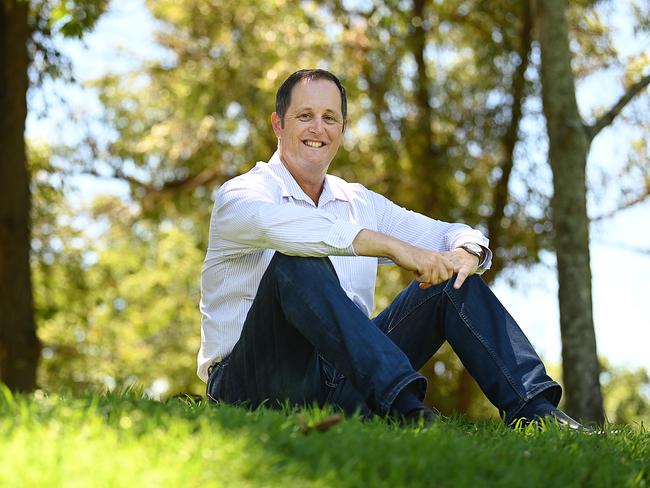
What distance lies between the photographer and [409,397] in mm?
3375

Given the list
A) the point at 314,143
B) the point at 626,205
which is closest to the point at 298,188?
the point at 314,143

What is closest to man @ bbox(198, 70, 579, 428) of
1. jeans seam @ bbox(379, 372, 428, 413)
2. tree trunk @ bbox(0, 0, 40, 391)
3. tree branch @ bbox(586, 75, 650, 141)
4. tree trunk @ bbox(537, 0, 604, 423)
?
jeans seam @ bbox(379, 372, 428, 413)

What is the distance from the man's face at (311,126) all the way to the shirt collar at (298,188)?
0.07 m

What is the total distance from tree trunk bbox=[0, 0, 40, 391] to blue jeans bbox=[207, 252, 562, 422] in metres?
6.30

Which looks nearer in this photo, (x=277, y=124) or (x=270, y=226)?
(x=270, y=226)

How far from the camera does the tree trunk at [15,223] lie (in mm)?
9773

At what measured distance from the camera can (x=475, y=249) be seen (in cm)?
403

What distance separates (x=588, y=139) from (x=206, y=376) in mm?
4663

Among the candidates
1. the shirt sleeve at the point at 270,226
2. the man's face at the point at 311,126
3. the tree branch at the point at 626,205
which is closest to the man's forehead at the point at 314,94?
the man's face at the point at 311,126

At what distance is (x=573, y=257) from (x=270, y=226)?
4.60 metres

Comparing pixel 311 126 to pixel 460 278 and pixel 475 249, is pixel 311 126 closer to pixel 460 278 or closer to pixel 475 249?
pixel 475 249

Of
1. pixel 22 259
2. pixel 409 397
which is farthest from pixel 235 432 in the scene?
pixel 22 259

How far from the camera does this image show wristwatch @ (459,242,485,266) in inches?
158

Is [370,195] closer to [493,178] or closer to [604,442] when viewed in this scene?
[604,442]
